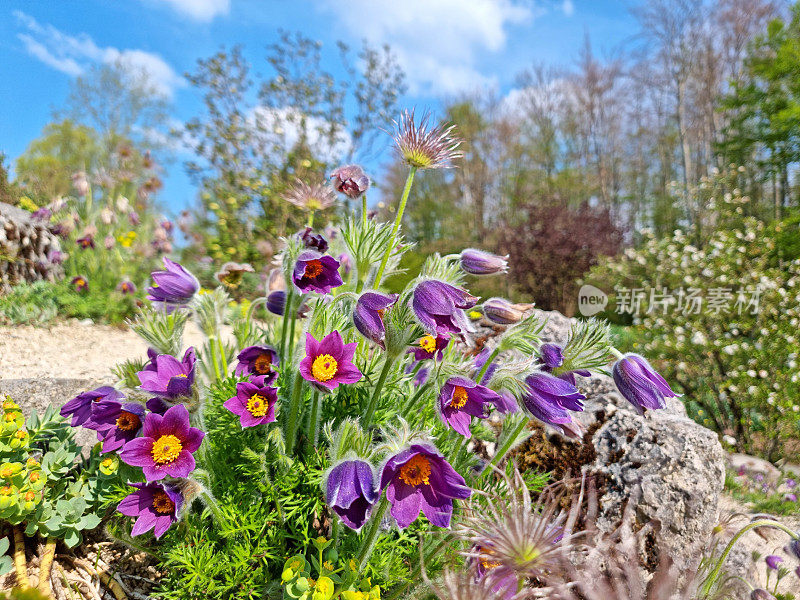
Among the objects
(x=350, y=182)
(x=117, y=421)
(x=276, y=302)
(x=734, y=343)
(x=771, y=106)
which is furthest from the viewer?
(x=771, y=106)

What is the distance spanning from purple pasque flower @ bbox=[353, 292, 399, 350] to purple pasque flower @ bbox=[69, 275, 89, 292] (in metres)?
5.09

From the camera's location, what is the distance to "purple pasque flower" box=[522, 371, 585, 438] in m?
1.00

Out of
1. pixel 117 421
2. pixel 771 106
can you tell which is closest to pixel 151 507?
pixel 117 421

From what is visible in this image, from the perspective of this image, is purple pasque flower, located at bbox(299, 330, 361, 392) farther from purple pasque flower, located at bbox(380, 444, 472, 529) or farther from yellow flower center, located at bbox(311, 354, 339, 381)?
purple pasque flower, located at bbox(380, 444, 472, 529)

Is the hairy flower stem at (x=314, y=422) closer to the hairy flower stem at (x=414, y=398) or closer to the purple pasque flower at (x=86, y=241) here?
the hairy flower stem at (x=414, y=398)

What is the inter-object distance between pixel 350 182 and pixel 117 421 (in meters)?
0.90

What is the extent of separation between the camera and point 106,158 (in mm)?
19062

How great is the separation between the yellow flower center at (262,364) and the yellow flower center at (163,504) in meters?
0.37

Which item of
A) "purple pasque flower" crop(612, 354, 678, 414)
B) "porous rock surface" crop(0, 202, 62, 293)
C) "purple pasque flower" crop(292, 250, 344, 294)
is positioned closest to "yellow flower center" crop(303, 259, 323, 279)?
"purple pasque flower" crop(292, 250, 344, 294)

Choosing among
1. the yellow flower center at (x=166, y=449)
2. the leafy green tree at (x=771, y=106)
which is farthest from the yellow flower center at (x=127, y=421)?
the leafy green tree at (x=771, y=106)

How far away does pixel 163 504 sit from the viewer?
110 centimetres

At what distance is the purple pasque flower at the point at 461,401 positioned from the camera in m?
1.03

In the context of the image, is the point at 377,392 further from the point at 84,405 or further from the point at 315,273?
the point at 84,405

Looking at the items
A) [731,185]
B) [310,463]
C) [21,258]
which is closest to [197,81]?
[21,258]
